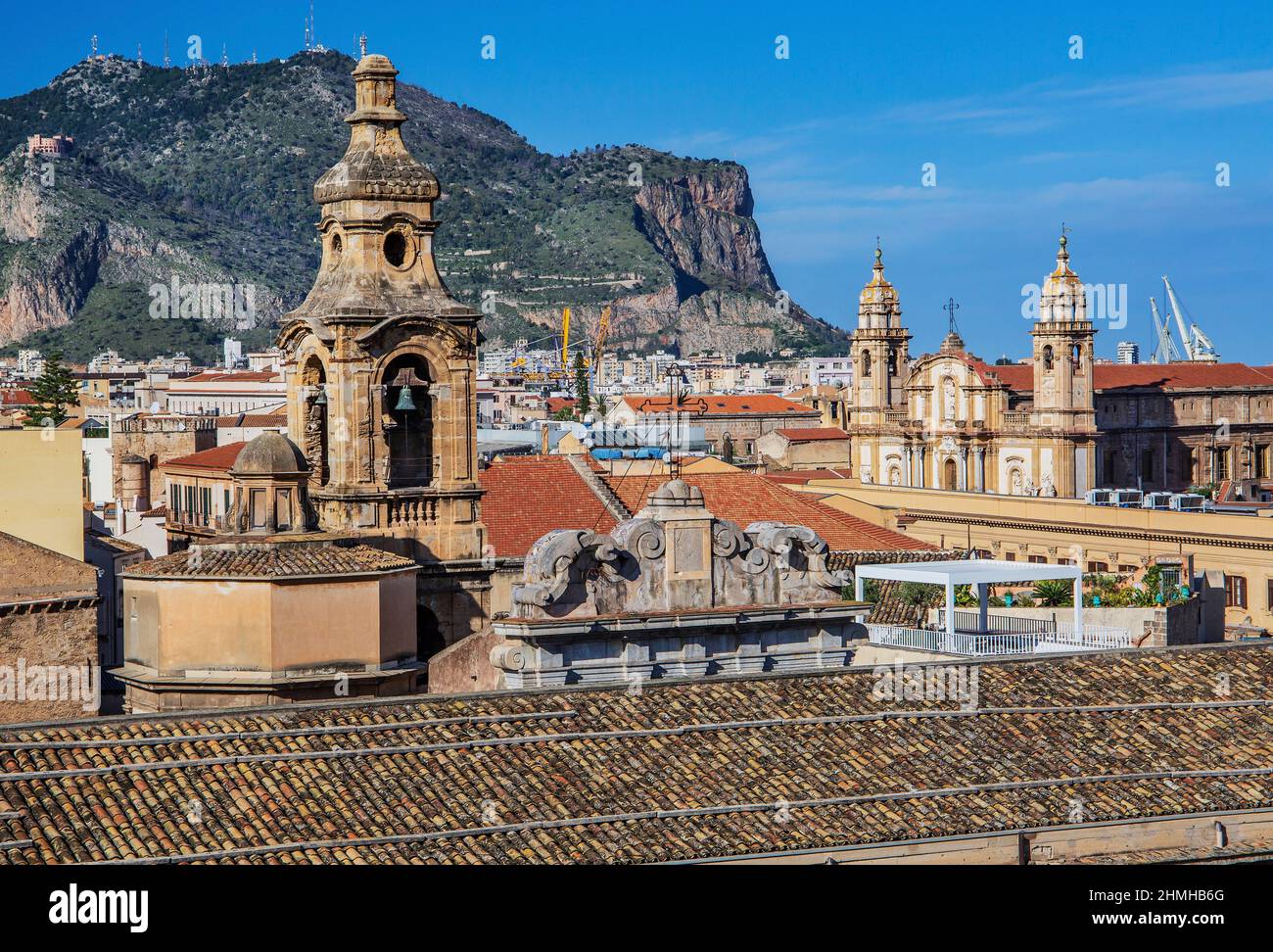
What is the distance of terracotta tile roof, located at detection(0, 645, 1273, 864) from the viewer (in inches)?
872

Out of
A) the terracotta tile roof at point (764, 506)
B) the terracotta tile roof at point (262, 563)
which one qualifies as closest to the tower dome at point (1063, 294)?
the terracotta tile roof at point (764, 506)

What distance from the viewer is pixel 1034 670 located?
94.9ft

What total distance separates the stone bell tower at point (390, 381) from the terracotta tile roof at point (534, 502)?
5457mm

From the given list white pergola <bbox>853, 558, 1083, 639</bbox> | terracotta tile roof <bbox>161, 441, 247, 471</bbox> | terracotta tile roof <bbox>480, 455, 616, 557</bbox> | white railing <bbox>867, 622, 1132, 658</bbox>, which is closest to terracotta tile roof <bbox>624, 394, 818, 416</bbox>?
terracotta tile roof <bbox>161, 441, 247, 471</bbox>

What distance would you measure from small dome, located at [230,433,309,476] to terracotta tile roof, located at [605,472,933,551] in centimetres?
1671

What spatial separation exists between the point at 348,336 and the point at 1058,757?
15.7 m

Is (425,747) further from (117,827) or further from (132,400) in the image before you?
(132,400)

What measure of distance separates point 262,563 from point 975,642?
12315 mm

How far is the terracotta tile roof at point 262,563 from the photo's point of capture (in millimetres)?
32219

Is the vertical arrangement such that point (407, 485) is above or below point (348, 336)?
below

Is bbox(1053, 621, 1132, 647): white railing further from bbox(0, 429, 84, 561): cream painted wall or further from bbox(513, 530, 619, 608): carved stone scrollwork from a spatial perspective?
bbox(0, 429, 84, 561): cream painted wall

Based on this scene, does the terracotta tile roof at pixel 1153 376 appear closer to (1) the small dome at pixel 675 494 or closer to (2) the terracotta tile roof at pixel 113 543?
(2) the terracotta tile roof at pixel 113 543

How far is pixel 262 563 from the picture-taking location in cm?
3241
